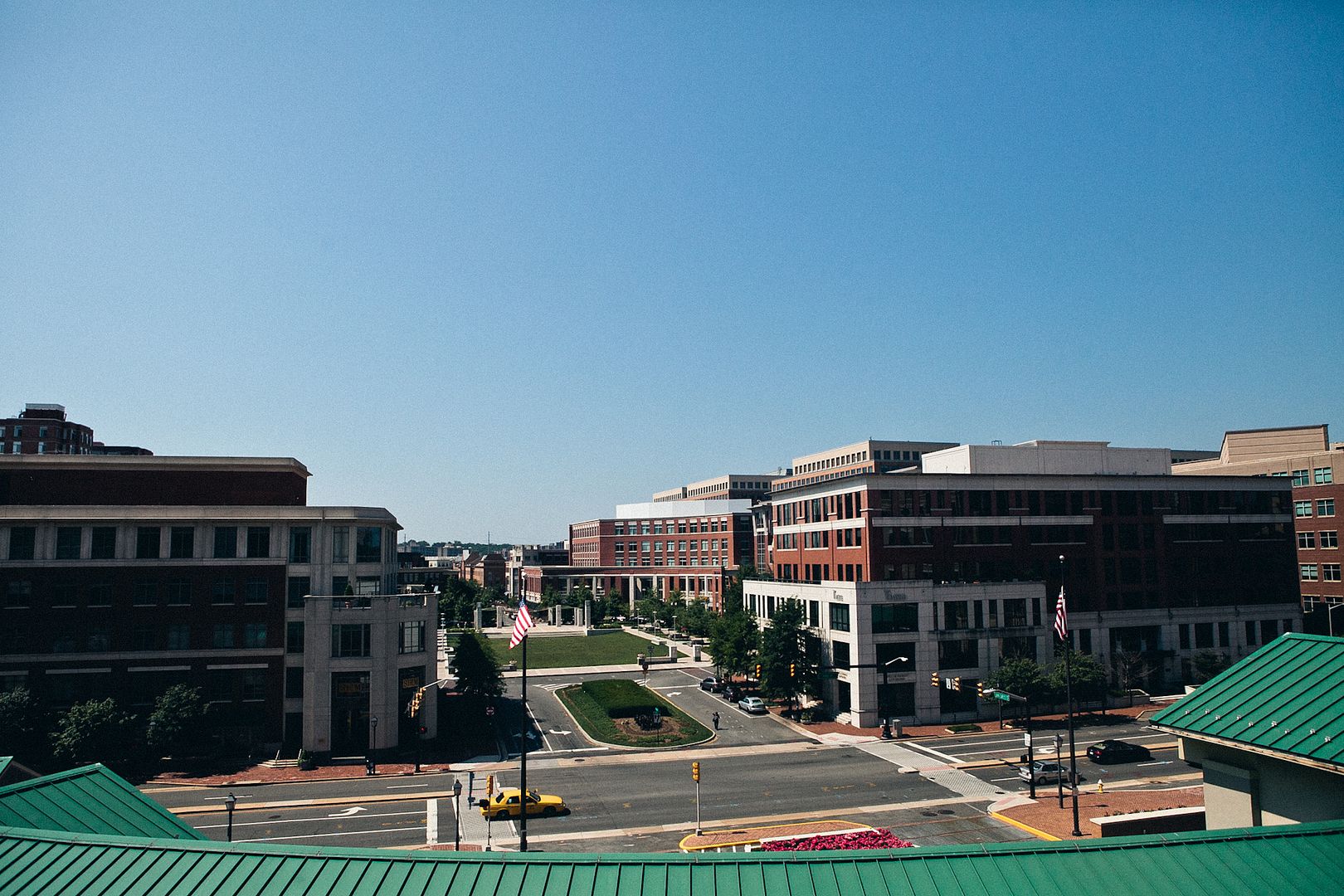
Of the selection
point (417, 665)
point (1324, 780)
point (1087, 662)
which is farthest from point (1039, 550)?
point (1324, 780)

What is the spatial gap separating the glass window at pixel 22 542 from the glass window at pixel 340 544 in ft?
59.8

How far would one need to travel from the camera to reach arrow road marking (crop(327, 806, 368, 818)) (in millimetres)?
41625

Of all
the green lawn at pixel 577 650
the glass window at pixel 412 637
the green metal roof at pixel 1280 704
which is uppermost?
the green metal roof at pixel 1280 704

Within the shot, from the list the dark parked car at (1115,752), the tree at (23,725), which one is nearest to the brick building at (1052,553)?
the dark parked car at (1115,752)

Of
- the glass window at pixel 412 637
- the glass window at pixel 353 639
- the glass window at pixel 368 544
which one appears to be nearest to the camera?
the glass window at pixel 353 639

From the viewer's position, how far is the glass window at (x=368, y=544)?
57.3 m

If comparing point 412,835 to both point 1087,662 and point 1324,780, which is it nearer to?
point 1324,780

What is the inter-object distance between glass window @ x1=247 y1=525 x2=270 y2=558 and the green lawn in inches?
1529

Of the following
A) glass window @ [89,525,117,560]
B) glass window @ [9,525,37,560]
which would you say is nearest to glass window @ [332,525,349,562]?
glass window @ [89,525,117,560]

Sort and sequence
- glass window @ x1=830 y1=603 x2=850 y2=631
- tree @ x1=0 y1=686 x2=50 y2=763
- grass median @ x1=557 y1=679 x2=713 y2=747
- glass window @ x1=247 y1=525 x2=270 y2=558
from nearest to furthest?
tree @ x1=0 y1=686 x2=50 y2=763 < glass window @ x1=247 y1=525 x2=270 y2=558 < grass median @ x1=557 y1=679 x2=713 y2=747 < glass window @ x1=830 y1=603 x2=850 y2=631

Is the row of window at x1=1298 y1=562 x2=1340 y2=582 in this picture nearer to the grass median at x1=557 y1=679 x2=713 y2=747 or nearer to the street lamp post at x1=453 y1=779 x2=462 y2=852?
the grass median at x1=557 y1=679 x2=713 y2=747

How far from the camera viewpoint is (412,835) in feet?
126

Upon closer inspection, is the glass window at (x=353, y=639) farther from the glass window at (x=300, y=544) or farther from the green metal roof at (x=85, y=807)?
the green metal roof at (x=85, y=807)

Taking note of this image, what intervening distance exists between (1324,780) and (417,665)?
161 ft
